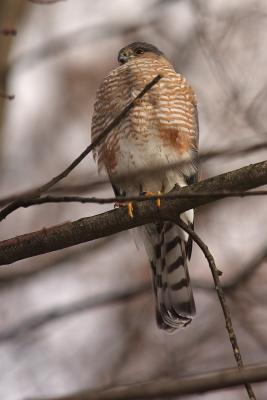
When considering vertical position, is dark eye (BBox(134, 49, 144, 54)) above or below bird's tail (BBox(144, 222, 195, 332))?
above

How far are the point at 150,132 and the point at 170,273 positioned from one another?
3.46 ft

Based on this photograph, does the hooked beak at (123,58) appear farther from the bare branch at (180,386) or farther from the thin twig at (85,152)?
the bare branch at (180,386)

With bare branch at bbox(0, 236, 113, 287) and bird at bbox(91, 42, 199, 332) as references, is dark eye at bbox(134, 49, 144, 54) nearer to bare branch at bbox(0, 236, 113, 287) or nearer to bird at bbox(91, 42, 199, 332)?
bird at bbox(91, 42, 199, 332)

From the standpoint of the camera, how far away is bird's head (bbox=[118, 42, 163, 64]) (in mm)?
6113

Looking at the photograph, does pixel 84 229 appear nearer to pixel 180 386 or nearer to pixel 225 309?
pixel 225 309

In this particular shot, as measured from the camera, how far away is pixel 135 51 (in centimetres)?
617

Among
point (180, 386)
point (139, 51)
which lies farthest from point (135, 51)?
point (180, 386)

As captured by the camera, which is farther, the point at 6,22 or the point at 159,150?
the point at 6,22

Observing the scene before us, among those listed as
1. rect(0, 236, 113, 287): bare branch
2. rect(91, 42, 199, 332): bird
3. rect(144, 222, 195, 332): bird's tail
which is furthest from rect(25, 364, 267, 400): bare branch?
rect(0, 236, 113, 287): bare branch

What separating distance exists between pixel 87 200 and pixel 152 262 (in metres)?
2.78

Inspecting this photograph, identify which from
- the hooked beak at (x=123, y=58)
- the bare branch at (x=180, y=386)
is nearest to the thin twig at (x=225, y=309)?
the bare branch at (x=180, y=386)

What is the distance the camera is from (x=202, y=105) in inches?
274

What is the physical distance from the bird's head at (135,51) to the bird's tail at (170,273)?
1512mm

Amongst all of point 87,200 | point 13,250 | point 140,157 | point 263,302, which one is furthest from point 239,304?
point 87,200
